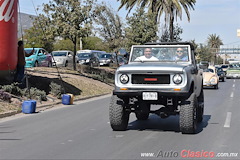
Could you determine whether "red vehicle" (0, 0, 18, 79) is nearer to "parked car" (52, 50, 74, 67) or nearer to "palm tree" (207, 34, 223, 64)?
"parked car" (52, 50, 74, 67)

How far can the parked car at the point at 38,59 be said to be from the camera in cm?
2900

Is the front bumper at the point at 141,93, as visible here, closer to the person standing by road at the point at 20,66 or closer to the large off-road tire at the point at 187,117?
the large off-road tire at the point at 187,117

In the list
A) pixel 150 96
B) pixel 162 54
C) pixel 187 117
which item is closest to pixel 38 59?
pixel 162 54

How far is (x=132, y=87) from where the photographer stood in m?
10.5

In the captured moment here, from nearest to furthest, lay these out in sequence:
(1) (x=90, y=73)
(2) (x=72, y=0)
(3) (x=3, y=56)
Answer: (3) (x=3, y=56) → (2) (x=72, y=0) → (1) (x=90, y=73)

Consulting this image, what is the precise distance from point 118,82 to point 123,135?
126 cm

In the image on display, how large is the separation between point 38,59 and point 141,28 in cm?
1245

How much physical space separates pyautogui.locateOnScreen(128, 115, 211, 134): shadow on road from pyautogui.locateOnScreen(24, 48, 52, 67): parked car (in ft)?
55.1

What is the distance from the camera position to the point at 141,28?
39375 mm

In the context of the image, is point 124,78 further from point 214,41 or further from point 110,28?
point 214,41

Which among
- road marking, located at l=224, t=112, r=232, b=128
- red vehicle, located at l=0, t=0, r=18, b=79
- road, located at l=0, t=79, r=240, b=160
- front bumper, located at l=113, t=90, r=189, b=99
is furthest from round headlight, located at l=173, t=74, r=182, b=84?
red vehicle, located at l=0, t=0, r=18, b=79

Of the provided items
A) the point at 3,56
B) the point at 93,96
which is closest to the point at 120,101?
the point at 3,56

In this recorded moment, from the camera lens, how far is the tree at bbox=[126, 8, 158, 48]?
39.4 m

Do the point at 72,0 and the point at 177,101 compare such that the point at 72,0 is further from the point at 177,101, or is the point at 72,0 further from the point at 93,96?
the point at 177,101
